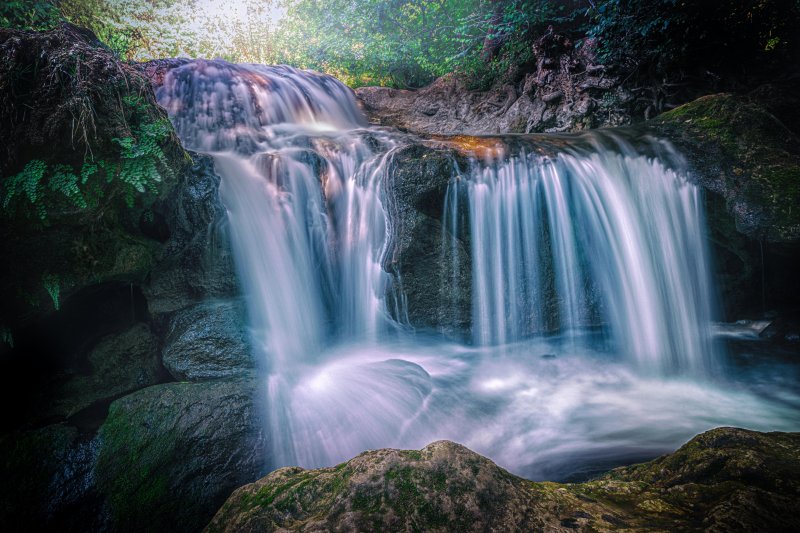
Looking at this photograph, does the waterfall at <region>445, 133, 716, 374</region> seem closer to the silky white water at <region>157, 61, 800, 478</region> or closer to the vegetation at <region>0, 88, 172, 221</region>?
the silky white water at <region>157, 61, 800, 478</region>

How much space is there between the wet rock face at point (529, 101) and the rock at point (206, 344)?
308 inches

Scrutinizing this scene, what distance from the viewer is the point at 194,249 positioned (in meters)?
4.83

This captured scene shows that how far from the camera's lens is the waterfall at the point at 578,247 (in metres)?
5.17

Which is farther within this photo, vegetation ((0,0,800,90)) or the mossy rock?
vegetation ((0,0,800,90))

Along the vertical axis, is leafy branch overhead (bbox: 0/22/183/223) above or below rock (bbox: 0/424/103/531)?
above

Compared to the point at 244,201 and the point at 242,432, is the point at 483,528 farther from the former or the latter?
the point at 244,201

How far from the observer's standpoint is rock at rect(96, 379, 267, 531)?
111 inches

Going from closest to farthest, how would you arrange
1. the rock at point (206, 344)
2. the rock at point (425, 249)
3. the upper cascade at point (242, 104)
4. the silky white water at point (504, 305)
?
the silky white water at point (504, 305), the rock at point (206, 344), the rock at point (425, 249), the upper cascade at point (242, 104)


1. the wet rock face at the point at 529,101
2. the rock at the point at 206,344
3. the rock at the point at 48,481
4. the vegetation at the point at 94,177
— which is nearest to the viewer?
the rock at the point at 48,481

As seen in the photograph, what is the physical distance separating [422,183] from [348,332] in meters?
2.68

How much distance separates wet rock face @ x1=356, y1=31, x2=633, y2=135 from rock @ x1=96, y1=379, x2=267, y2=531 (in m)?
8.57

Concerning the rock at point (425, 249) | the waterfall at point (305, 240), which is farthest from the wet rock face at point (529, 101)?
the rock at point (425, 249)

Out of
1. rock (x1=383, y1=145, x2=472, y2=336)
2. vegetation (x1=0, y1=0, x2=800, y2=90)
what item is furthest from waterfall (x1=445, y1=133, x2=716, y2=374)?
vegetation (x1=0, y1=0, x2=800, y2=90)

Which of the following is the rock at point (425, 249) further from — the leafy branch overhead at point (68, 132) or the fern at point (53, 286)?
the fern at point (53, 286)
